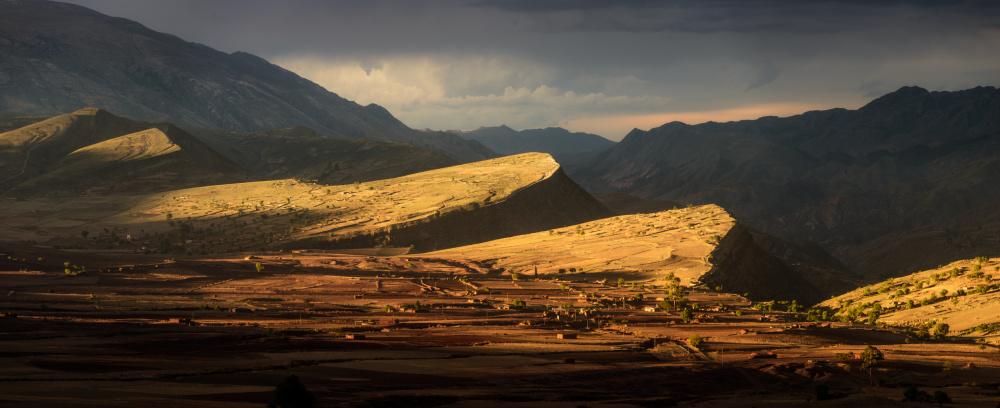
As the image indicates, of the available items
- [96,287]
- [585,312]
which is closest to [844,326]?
[585,312]

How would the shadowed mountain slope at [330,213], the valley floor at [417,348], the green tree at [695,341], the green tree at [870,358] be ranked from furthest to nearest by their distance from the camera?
the shadowed mountain slope at [330,213] < the green tree at [695,341] < the green tree at [870,358] < the valley floor at [417,348]

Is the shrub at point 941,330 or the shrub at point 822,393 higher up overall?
the shrub at point 941,330

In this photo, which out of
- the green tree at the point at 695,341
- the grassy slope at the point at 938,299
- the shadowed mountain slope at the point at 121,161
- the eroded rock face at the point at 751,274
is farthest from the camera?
the shadowed mountain slope at the point at 121,161

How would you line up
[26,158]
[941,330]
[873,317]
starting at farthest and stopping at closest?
1. [26,158]
2. [873,317]
3. [941,330]

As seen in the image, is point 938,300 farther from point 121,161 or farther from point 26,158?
point 26,158

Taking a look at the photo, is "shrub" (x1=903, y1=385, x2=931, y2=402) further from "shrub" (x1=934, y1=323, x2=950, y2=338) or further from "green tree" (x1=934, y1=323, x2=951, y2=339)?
"shrub" (x1=934, y1=323, x2=950, y2=338)

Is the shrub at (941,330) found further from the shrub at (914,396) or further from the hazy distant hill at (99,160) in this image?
the hazy distant hill at (99,160)

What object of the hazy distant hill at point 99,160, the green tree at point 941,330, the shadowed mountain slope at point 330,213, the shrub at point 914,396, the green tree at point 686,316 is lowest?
the shrub at point 914,396

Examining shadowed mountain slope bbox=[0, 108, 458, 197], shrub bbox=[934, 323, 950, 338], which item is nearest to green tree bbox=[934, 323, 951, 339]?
shrub bbox=[934, 323, 950, 338]

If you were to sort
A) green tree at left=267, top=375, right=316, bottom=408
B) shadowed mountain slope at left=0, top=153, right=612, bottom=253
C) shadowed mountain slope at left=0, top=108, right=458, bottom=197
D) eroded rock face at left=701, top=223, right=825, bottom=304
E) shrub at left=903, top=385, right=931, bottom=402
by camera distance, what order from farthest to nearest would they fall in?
1. shadowed mountain slope at left=0, top=108, right=458, bottom=197
2. shadowed mountain slope at left=0, top=153, right=612, bottom=253
3. eroded rock face at left=701, top=223, right=825, bottom=304
4. shrub at left=903, top=385, right=931, bottom=402
5. green tree at left=267, top=375, right=316, bottom=408

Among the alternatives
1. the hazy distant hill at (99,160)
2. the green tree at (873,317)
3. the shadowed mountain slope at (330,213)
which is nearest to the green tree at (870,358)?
the green tree at (873,317)

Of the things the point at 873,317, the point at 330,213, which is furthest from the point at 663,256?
the point at 330,213

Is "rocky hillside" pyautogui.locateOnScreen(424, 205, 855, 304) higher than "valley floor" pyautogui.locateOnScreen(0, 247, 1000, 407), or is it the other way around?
"rocky hillside" pyautogui.locateOnScreen(424, 205, 855, 304)

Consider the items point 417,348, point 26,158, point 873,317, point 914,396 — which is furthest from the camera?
point 26,158
